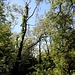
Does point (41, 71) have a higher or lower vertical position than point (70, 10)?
lower

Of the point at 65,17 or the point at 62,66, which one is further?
the point at 65,17

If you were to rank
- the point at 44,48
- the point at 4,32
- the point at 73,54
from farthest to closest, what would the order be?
the point at 44,48
the point at 73,54
the point at 4,32

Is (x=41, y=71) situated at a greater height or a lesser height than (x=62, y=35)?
lesser

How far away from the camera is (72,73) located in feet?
62.8

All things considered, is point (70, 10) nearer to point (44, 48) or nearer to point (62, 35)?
point (62, 35)

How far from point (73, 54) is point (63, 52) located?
1162 mm

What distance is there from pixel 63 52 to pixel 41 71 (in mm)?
5201

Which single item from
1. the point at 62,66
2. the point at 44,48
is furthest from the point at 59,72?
the point at 44,48

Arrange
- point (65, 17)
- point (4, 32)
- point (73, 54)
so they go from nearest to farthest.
Answer: point (4, 32), point (73, 54), point (65, 17)

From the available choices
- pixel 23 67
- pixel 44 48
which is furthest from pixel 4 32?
pixel 23 67

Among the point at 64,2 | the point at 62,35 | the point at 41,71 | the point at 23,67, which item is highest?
the point at 64,2

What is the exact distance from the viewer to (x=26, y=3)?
29734mm

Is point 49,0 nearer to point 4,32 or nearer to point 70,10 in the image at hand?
point 70,10

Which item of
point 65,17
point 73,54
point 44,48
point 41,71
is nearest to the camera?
point 73,54
